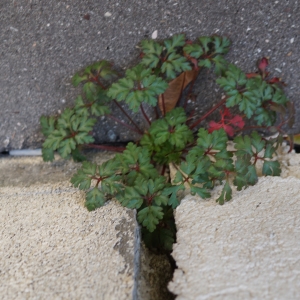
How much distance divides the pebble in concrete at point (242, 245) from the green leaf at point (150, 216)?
0.08m

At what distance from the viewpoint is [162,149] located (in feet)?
5.49

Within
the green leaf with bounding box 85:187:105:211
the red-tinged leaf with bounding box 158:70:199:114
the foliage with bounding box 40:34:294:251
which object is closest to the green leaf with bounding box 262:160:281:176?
the foliage with bounding box 40:34:294:251

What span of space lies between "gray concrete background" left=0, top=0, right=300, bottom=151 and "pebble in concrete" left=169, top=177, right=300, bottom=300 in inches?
24.5

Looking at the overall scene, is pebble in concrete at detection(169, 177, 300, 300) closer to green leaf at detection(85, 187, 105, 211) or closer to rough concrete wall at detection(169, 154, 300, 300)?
rough concrete wall at detection(169, 154, 300, 300)

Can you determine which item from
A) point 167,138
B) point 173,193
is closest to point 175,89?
point 167,138

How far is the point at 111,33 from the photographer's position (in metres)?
1.68

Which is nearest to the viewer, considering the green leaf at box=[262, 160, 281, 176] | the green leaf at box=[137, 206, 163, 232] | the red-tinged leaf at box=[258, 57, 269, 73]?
the green leaf at box=[137, 206, 163, 232]

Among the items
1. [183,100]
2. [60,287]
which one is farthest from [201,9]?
[60,287]

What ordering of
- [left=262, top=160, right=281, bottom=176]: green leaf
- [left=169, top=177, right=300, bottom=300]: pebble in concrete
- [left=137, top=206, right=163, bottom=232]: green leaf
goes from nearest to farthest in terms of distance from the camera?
[left=169, top=177, right=300, bottom=300]: pebble in concrete, [left=137, top=206, right=163, bottom=232]: green leaf, [left=262, top=160, right=281, bottom=176]: green leaf

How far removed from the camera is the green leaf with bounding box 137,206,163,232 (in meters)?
1.38

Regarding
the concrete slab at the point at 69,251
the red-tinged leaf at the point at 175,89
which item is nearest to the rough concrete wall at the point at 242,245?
the concrete slab at the point at 69,251

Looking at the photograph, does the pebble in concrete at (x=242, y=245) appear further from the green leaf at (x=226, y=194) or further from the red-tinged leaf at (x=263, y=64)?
the red-tinged leaf at (x=263, y=64)

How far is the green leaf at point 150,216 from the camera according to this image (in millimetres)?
1381

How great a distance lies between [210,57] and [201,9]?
0.70 ft
